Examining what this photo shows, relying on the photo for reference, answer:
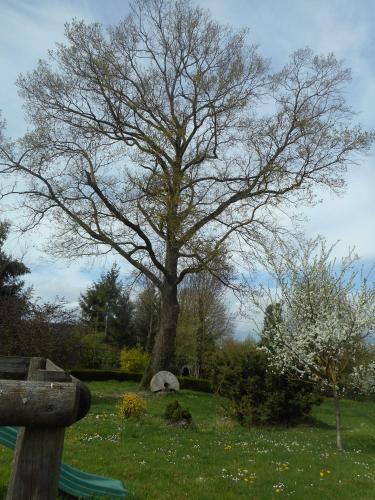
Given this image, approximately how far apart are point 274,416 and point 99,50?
16153 millimetres

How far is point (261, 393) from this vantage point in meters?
15.6

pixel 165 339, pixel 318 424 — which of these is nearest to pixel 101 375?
pixel 165 339

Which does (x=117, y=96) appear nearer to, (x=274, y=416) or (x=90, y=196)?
(x=90, y=196)

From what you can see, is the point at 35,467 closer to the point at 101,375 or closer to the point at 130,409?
the point at 130,409

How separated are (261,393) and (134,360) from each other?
22.7 meters

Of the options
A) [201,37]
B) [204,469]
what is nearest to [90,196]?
[201,37]

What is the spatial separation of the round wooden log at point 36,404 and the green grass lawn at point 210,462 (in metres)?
2.89

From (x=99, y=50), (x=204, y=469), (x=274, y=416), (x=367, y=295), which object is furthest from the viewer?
(x=99, y=50)

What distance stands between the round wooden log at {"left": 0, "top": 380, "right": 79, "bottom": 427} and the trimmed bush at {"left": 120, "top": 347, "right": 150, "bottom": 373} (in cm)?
3491

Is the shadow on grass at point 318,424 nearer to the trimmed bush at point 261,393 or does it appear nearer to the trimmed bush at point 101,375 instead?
the trimmed bush at point 261,393

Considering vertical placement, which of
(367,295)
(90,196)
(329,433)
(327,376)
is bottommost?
(329,433)

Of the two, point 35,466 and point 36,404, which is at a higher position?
point 36,404

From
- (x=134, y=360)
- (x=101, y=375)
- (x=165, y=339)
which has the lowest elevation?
(x=101, y=375)

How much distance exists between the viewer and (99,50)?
2181 centimetres
